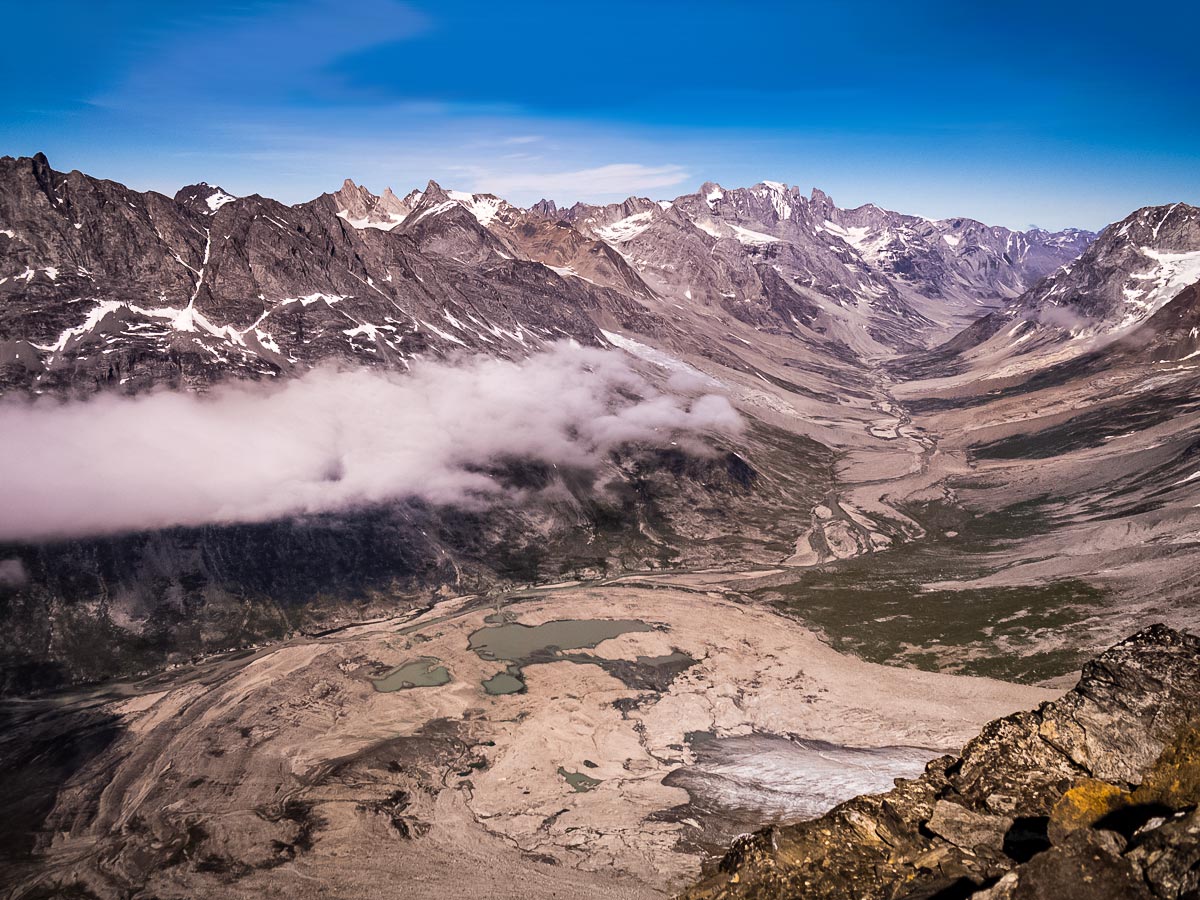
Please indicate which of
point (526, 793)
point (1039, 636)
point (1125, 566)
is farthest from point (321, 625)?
point (1125, 566)

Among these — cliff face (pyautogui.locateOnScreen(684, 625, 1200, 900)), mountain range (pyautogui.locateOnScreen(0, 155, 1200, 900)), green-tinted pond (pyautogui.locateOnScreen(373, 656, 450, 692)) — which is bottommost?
green-tinted pond (pyautogui.locateOnScreen(373, 656, 450, 692))

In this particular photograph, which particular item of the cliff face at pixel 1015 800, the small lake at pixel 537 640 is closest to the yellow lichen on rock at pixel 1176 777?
the cliff face at pixel 1015 800

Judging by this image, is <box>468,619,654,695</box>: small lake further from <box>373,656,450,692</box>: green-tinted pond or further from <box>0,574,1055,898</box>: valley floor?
<box>373,656,450,692</box>: green-tinted pond

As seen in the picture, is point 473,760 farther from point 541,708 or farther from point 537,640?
point 537,640

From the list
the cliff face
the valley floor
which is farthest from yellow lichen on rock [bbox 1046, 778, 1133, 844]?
the valley floor

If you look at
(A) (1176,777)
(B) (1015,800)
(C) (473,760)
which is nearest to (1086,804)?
(A) (1176,777)

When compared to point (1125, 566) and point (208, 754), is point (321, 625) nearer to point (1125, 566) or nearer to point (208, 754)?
point (208, 754)
